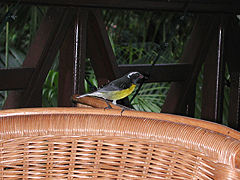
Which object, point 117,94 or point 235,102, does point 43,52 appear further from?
point 235,102

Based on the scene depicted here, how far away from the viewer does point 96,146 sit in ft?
2.29

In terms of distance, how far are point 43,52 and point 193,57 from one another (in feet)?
2.20

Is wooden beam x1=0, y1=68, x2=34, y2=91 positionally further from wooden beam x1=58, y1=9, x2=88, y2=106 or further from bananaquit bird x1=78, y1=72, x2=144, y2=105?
bananaquit bird x1=78, y1=72, x2=144, y2=105

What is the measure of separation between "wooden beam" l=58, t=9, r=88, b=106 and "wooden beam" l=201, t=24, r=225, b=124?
0.64m

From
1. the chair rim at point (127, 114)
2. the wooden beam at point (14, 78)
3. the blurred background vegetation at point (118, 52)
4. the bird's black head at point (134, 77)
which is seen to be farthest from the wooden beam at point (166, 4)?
the chair rim at point (127, 114)

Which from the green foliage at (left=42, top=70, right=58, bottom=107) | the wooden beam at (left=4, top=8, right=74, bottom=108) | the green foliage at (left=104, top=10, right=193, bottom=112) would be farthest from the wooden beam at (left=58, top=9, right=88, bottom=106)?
the green foliage at (left=42, top=70, right=58, bottom=107)

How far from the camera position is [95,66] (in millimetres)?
1511

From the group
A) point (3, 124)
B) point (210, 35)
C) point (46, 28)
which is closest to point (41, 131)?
point (3, 124)

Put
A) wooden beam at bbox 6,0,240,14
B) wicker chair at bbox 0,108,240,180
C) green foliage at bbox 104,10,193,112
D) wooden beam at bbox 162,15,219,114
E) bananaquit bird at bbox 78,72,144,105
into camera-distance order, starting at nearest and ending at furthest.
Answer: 1. wicker chair at bbox 0,108,240,180
2. bananaquit bird at bbox 78,72,144,105
3. wooden beam at bbox 6,0,240,14
4. wooden beam at bbox 162,15,219,114
5. green foliage at bbox 104,10,193,112

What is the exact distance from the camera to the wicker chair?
63 centimetres

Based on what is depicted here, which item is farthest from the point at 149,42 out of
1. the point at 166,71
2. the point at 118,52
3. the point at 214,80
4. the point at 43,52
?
the point at 43,52

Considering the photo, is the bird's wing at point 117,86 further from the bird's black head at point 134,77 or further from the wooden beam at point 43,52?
the wooden beam at point 43,52

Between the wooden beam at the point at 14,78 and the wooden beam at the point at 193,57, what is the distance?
2.14 feet

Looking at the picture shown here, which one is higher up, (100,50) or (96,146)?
(100,50)
